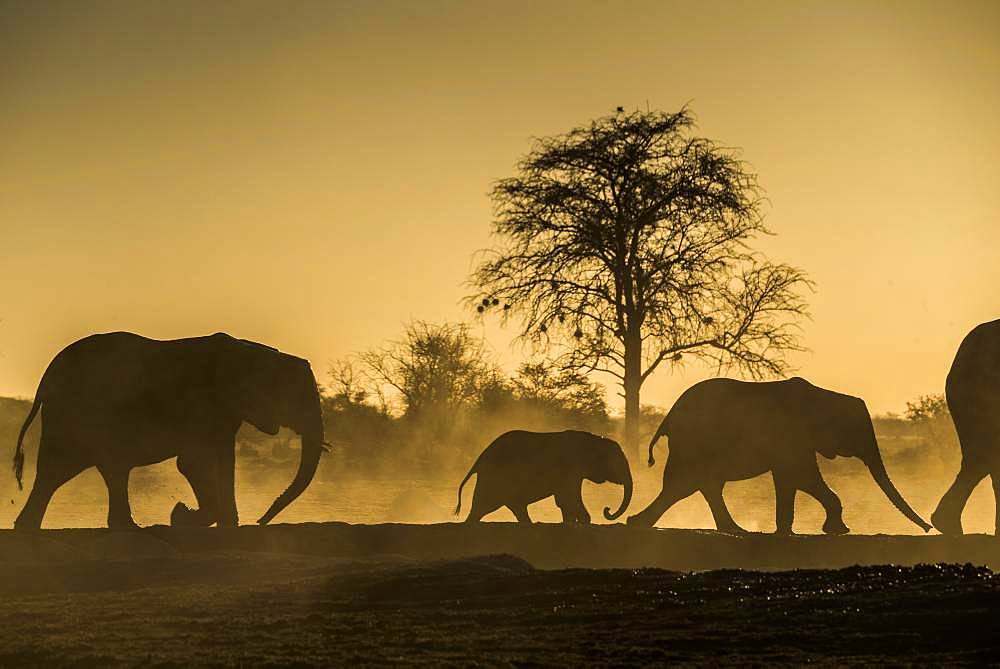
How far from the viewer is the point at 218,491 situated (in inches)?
745

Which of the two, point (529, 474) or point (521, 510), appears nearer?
point (529, 474)

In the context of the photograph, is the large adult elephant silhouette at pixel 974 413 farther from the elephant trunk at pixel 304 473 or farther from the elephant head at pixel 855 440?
the elephant trunk at pixel 304 473

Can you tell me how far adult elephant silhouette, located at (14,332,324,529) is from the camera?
19.3m

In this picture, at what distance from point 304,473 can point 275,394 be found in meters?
1.01

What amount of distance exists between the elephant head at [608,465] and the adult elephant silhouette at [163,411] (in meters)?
5.01

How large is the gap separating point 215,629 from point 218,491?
335 inches

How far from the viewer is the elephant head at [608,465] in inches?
925

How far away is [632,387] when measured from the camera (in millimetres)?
31656

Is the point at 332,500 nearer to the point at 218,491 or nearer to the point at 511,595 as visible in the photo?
the point at 218,491

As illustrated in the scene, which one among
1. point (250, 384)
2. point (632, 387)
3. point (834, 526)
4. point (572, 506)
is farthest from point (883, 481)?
point (632, 387)

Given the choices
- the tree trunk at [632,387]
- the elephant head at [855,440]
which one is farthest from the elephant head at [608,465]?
the tree trunk at [632,387]

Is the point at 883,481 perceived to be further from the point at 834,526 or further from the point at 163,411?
the point at 163,411

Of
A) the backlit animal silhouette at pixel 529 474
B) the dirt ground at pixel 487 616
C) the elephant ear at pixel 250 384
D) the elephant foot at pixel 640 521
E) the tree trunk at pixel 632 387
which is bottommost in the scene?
the dirt ground at pixel 487 616

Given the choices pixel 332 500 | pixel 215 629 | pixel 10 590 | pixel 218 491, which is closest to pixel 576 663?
pixel 215 629
